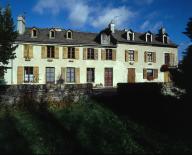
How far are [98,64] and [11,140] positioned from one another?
21.5m

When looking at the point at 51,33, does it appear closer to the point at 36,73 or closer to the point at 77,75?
the point at 36,73

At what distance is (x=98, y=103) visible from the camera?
1794 cm

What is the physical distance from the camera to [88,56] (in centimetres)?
3148

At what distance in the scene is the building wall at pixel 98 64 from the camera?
28781 millimetres

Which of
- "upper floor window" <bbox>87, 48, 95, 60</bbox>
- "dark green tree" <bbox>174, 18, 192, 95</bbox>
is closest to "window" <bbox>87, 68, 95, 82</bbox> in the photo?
"upper floor window" <bbox>87, 48, 95, 60</bbox>

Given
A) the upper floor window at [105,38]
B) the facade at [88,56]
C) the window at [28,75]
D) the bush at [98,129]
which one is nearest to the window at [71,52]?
the facade at [88,56]

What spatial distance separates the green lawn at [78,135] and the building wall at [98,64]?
45.6 ft

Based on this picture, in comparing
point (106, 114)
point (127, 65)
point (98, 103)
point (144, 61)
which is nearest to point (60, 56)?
point (127, 65)

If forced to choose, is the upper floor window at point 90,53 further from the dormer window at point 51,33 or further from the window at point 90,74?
the dormer window at point 51,33

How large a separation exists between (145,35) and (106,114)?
879 inches

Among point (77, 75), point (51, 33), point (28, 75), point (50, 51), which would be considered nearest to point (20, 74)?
point (28, 75)

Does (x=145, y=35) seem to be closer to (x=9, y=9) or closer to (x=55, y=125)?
(x=9, y=9)

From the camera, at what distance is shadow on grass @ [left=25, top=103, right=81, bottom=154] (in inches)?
416

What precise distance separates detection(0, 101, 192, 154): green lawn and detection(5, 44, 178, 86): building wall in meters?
13.9
